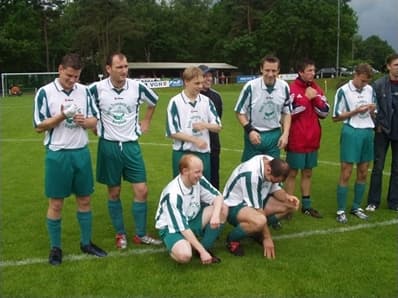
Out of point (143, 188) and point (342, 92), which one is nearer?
point (143, 188)

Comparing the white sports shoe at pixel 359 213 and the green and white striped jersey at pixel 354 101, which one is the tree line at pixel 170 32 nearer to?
the green and white striped jersey at pixel 354 101

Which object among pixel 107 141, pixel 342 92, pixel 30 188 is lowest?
pixel 30 188

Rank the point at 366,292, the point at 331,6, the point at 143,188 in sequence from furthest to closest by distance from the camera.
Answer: the point at 331,6 < the point at 143,188 < the point at 366,292

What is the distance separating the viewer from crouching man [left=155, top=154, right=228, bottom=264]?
15.3 ft

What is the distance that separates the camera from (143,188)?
535cm

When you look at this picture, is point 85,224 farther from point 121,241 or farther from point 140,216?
point 140,216

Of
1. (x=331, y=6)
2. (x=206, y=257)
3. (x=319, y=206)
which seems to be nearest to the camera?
(x=206, y=257)

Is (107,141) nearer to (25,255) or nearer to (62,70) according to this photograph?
(62,70)

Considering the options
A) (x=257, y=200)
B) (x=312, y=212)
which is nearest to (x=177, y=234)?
(x=257, y=200)

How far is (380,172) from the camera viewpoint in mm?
6586

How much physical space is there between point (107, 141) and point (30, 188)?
12.0 feet

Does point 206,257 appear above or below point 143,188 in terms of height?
below

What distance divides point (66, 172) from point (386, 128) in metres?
4.15

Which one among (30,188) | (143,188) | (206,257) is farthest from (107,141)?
(30,188)
